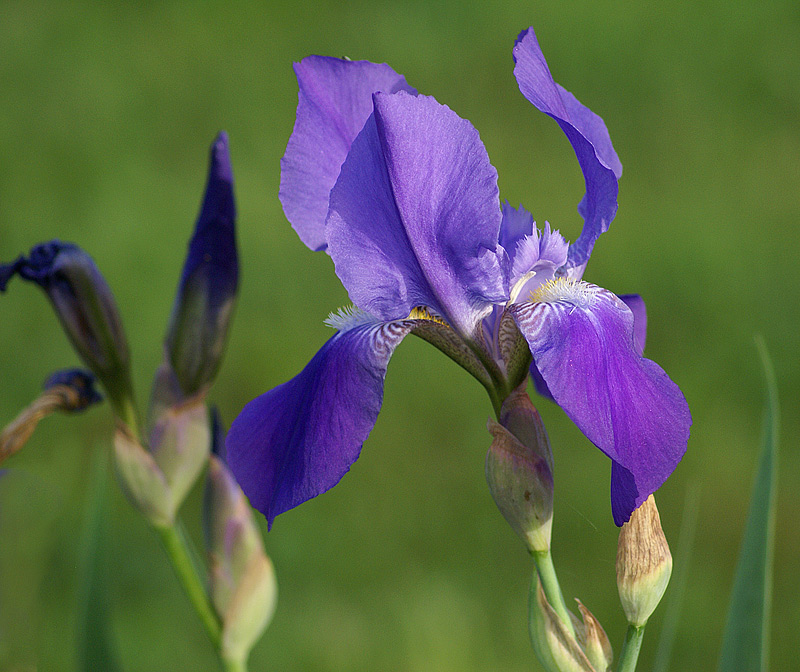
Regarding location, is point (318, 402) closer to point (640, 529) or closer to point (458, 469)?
point (640, 529)

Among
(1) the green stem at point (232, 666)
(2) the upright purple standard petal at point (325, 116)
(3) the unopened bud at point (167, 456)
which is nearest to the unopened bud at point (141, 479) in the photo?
(3) the unopened bud at point (167, 456)

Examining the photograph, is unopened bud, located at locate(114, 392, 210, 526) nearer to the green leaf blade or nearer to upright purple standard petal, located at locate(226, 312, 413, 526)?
upright purple standard petal, located at locate(226, 312, 413, 526)

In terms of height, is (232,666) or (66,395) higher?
(66,395)

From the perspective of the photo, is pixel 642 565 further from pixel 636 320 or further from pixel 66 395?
pixel 66 395

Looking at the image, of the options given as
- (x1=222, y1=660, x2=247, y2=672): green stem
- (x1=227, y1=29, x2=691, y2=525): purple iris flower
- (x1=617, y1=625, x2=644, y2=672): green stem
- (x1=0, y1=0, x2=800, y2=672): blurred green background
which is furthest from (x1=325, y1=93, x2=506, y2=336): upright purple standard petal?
(x1=0, y1=0, x2=800, y2=672): blurred green background

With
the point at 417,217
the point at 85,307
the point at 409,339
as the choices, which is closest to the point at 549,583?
the point at 417,217
